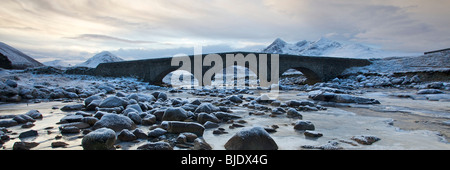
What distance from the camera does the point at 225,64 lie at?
747 inches

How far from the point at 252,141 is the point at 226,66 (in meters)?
17.1

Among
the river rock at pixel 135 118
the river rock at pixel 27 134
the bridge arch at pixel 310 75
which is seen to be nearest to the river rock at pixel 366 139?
the river rock at pixel 135 118

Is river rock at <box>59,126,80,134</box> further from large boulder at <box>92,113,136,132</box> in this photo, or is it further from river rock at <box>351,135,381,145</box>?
river rock at <box>351,135,381,145</box>

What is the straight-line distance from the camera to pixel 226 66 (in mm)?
19250

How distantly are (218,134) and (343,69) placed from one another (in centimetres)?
2412

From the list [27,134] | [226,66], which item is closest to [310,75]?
[226,66]

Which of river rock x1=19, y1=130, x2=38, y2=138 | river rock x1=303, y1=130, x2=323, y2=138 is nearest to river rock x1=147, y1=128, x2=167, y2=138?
river rock x1=19, y1=130, x2=38, y2=138

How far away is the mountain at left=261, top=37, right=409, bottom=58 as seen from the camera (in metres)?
50.5

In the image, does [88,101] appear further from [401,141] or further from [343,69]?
[343,69]

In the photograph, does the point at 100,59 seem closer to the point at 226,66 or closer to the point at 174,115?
the point at 226,66

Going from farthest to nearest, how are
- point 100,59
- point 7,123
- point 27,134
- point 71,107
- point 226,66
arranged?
point 100,59
point 226,66
point 71,107
point 7,123
point 27,134

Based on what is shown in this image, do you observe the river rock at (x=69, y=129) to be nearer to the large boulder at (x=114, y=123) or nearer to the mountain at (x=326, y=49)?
the large boulder at (x=114, y=123)
